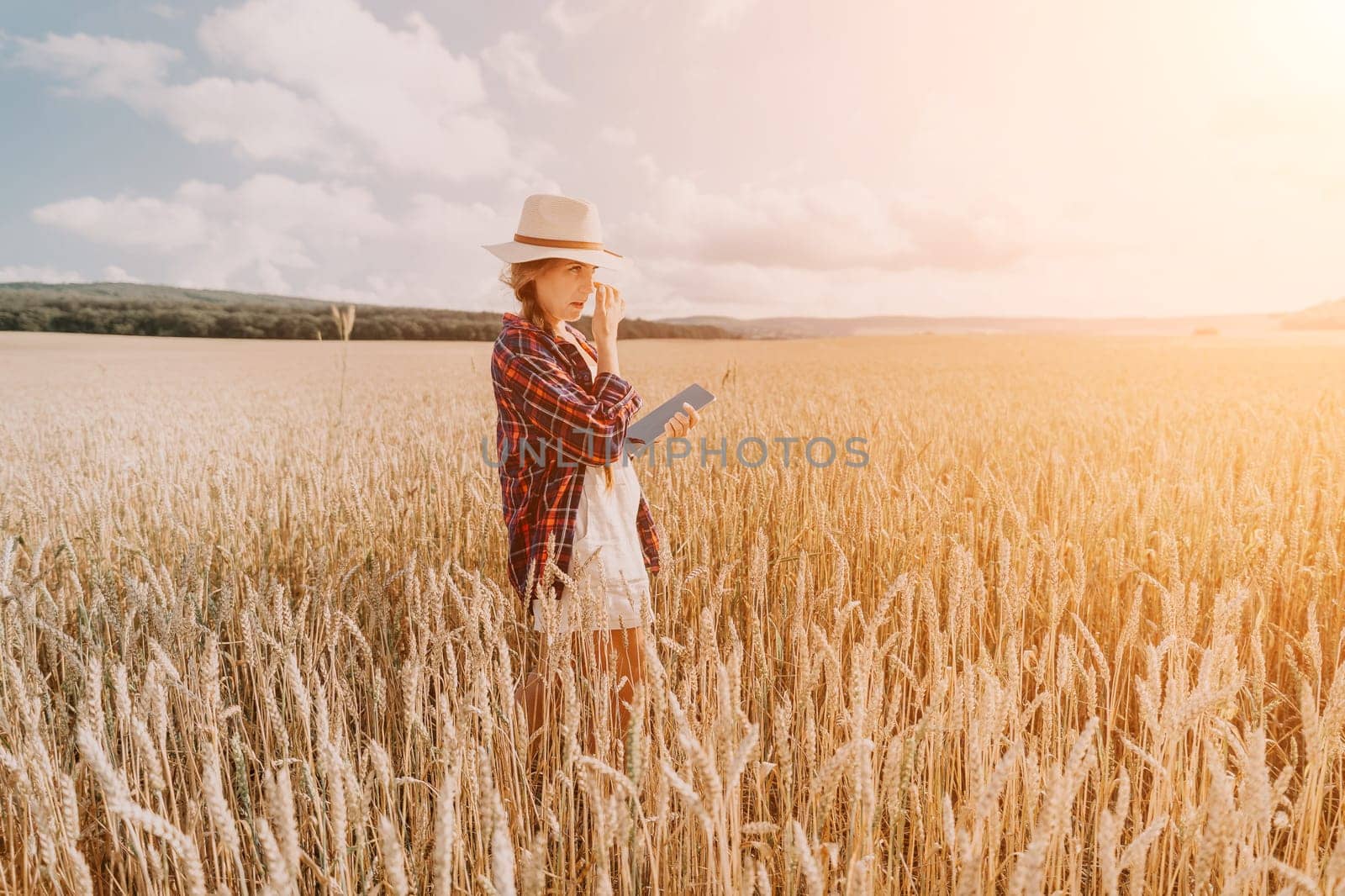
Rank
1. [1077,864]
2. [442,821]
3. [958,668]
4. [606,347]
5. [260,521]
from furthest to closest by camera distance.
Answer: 1. [260,521]
2. [958,668]
3. [606,347]
4. [1077,864]
5. [442,821]

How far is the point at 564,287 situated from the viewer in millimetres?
2098

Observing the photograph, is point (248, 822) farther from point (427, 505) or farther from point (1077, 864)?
point (427, 505)

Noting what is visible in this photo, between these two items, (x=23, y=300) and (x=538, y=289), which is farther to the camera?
(x=23, y=300)

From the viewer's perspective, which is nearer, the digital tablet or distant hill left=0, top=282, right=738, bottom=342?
the digital tablet

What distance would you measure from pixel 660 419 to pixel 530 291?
21.1 inches

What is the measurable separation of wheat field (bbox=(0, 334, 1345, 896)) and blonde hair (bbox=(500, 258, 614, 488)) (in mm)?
741

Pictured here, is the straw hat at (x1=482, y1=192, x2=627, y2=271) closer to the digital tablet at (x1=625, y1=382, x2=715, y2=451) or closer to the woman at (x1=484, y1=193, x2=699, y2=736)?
the woman at (x1=484, y1=193, x2=699, y2=736)

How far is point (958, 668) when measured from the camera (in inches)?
92.1

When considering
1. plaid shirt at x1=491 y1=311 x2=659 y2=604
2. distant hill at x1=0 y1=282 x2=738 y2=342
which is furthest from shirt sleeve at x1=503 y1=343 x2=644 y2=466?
distant hill at x1=0 y1=282 x2=738 y2=342

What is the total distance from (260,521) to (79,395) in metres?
10.6

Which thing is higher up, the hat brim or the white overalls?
the hat brim

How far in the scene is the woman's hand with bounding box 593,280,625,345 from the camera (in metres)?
2.07

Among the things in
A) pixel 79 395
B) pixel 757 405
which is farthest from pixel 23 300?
pixel 757 405

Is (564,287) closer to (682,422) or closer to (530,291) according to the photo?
(530,291)
